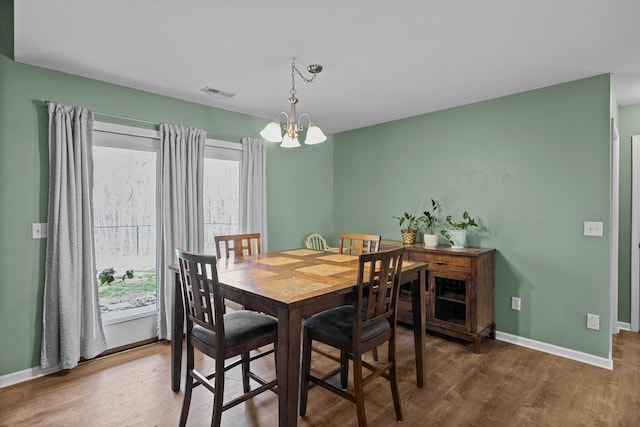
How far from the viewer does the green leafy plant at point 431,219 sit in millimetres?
3820

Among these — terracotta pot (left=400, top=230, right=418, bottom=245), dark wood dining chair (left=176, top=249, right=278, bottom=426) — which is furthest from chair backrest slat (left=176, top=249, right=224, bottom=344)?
terracotta pot (left=400, top=230, right=418, bottom=245)

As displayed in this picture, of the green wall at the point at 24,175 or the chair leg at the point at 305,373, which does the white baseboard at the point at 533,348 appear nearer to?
the green wall at the point at 24,175

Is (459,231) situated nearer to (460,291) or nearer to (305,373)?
(460,291)

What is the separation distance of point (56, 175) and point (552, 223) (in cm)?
417

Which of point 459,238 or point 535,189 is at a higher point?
point 535,189

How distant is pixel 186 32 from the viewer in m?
2.12

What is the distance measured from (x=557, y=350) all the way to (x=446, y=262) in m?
1.19

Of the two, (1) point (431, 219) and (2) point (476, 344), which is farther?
(1) point (431, 219)

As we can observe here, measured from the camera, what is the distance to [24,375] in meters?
2.52

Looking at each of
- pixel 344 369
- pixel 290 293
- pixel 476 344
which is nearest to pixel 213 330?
pixel 290 293

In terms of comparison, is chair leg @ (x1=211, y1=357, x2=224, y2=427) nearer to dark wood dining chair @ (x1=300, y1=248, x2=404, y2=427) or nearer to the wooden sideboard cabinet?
dark wood dining chair @ (x1=300, y1=248, x2=404, y2=427)

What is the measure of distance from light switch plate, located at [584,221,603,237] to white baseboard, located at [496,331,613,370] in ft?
3.35

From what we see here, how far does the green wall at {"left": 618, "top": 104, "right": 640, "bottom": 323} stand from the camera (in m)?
3.46

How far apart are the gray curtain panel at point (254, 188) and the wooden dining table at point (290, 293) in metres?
1.06
